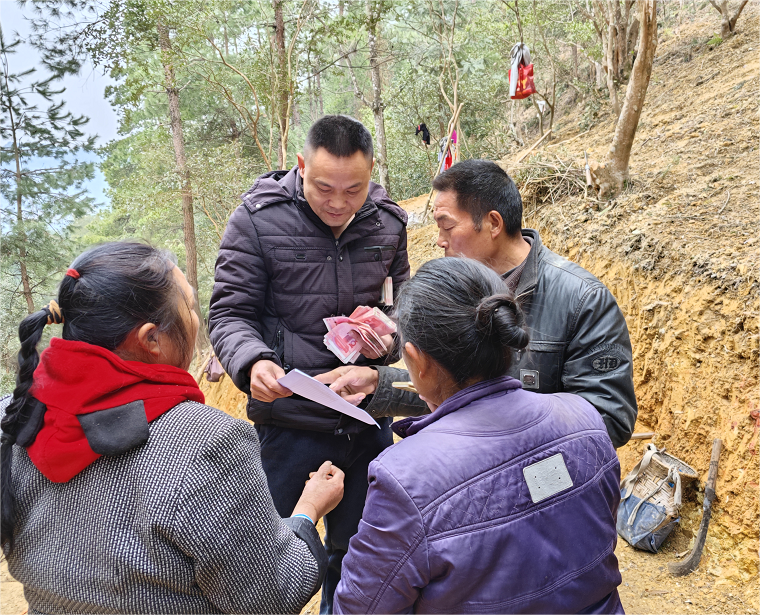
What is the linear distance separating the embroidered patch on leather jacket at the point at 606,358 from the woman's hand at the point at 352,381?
91cm

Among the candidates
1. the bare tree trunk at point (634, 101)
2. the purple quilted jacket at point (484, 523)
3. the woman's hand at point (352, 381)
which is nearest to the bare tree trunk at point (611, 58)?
the bare tree trunk at point (634, 101)

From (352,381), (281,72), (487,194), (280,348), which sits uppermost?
(281,72)

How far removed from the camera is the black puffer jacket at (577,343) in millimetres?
1919

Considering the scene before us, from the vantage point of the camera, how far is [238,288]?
2.27 m

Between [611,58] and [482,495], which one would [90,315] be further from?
[611,58]

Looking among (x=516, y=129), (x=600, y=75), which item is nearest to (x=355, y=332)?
(x=600, y=75)

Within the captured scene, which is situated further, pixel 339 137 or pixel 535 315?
pixel 339 137

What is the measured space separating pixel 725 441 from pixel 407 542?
10.5 feet

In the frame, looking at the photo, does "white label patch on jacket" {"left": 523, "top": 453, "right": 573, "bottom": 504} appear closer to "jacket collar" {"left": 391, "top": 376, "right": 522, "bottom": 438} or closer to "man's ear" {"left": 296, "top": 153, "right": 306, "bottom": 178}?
"jacket collar" {"left": 391, "top": 376, "right": 522, "bottom": 438}

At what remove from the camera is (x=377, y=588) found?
1.16 metres

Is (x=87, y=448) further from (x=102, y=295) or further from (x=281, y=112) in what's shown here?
(x=281, y=112)

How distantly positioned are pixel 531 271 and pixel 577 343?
1.14 feet

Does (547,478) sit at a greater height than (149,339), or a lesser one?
lesser

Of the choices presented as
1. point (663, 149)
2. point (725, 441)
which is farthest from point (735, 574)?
point (663, 149)
